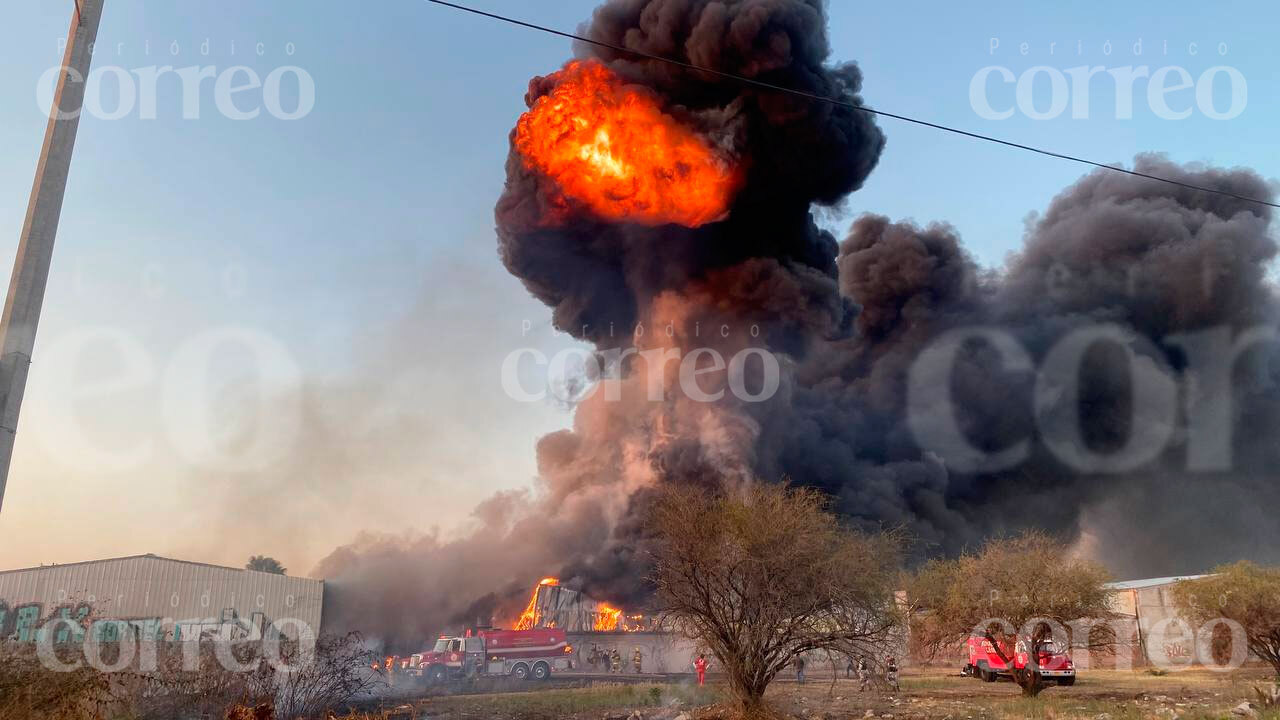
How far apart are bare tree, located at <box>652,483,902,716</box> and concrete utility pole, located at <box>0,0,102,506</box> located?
57.9ft

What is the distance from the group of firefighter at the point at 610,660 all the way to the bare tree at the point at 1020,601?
63.9 ft

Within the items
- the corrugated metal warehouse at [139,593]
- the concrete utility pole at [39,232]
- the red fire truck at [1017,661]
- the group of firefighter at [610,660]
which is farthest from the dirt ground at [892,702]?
the concrete utility pole at [39,232]

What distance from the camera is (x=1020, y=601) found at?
29297 millimetres

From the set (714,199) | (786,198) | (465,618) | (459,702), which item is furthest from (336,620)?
(786,198)

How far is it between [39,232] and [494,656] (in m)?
37.1

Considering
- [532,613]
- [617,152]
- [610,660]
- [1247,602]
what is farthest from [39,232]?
[532,613]

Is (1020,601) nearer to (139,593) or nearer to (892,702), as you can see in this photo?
(892,702)

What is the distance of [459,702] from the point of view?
99.2 feet

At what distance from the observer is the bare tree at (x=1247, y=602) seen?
31.3 meters

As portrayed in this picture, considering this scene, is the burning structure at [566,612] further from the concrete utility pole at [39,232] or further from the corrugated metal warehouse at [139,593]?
the concrete utility pole at [39,232]

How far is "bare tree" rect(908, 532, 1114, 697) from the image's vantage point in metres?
28.9

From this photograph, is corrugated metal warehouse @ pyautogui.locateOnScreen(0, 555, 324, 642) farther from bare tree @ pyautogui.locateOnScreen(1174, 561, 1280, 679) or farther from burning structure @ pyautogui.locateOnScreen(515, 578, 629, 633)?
bare tree @ pyautogui.locateOnScreen(1174, 561, 1280, 679)

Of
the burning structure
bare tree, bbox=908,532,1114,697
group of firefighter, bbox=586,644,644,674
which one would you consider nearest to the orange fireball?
the burning structure

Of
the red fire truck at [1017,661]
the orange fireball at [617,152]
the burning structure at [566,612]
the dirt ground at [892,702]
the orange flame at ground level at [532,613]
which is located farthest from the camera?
the orange flame at ground level at [532,613]
